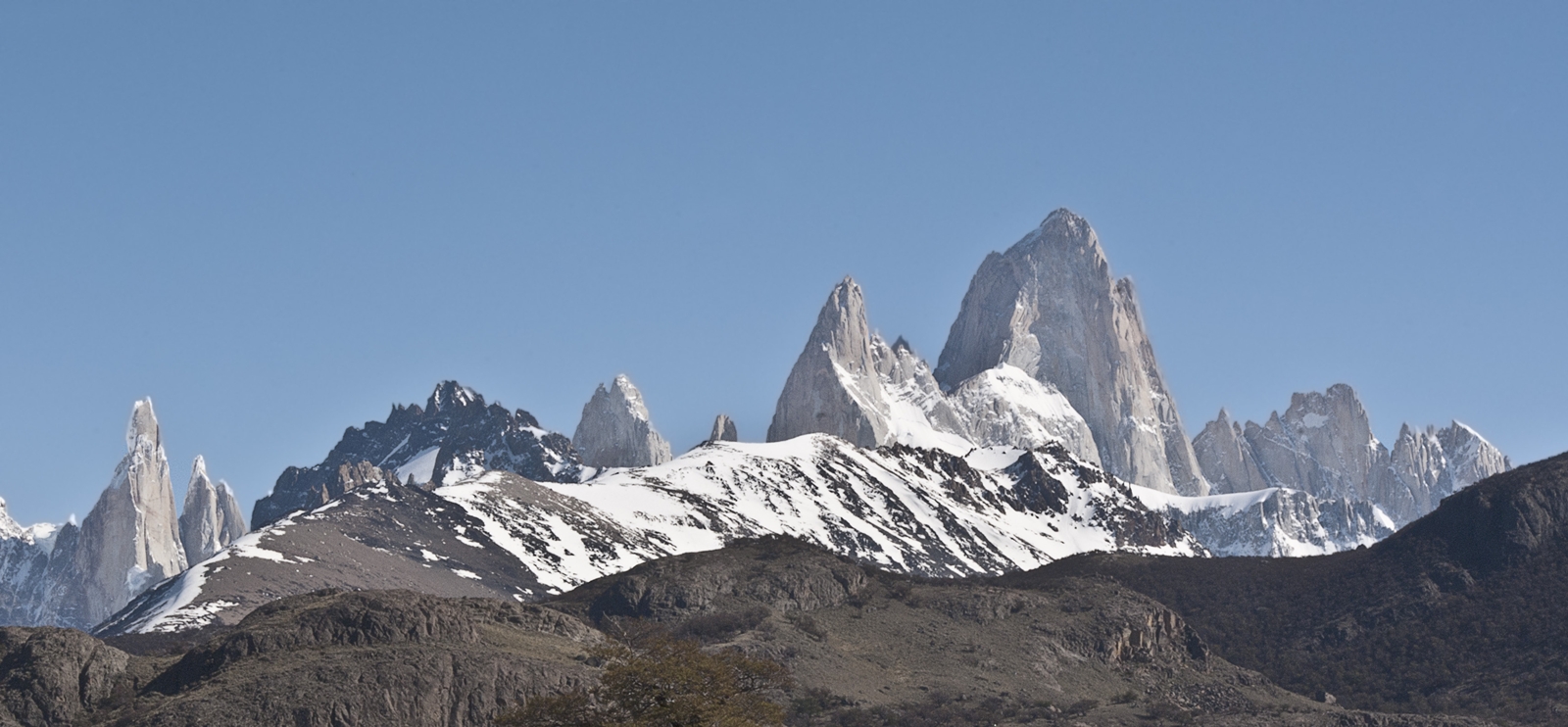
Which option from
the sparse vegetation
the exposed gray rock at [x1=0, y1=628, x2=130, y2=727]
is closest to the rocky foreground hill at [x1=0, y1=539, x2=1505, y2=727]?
the exposed gray rock at [x1=0, y1=628, x2=130, y2=727]

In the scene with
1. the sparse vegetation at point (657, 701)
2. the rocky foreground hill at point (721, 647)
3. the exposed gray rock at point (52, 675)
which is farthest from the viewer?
the rocky foreground hill at point (721, 647)

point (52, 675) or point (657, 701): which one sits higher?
point (52, 675)

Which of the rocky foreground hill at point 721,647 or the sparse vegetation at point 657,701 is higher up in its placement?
the rocky foreground hill at point 721,647

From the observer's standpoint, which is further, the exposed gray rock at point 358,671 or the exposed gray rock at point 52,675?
the exposed gray rock at point 52,675

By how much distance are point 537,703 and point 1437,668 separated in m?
126

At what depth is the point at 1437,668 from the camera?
19712 centimetres

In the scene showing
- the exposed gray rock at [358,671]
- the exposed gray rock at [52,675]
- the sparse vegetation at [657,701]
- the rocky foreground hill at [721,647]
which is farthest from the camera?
the rocky foreground hill at [721,647]

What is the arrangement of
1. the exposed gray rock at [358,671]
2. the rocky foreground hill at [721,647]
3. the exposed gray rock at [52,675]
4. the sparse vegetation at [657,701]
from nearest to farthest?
1. the sparse vegetation at [657,701]
2. the exposed gray rock at [358,671]
3. the exposed gray rock at [52,675]
4. the rocky foreground hill at [721,647]

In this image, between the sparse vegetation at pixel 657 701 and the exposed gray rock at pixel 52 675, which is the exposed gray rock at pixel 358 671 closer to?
the exposed gray rock at pixel 52 675

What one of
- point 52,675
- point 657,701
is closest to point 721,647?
point 52,675

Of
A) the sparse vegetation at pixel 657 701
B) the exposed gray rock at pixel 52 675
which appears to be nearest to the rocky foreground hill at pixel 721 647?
the exposed gray rock at pixel 52 675

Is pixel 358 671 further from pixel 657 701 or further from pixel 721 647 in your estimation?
pixel 657 701

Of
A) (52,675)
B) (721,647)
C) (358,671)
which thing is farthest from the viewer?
(721,647)

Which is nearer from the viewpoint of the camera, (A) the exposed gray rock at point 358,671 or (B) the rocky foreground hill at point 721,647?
(A) the exposed gray rock at point 358,671
